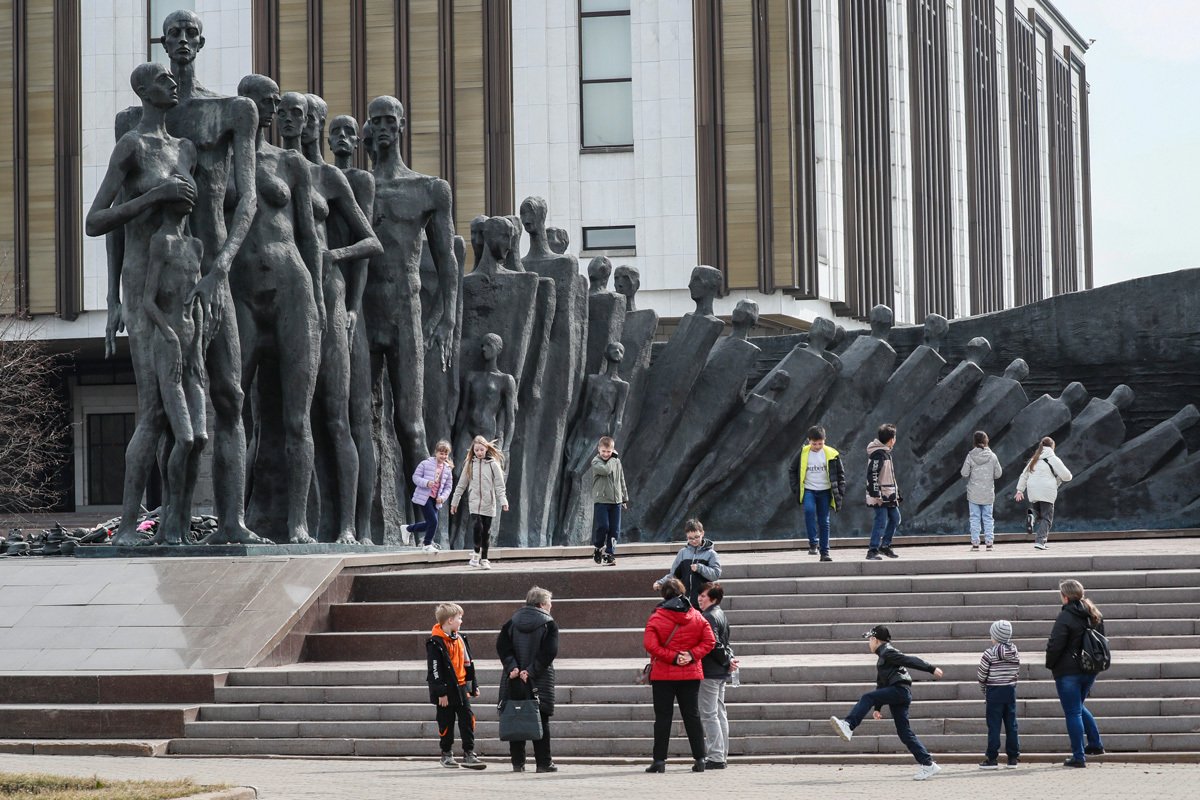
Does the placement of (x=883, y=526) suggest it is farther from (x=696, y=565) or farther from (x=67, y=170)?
(x=67, y=170)

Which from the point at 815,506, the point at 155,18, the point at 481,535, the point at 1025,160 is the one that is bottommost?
the point at 481,535

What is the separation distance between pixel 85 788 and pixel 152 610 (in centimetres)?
476

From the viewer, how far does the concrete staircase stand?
40.4ft

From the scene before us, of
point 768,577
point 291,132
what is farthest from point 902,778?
point 291,132

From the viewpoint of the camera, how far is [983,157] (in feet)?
178

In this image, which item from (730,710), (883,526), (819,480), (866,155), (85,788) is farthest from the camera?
(866,155)

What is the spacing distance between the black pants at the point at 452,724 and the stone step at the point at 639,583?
3.38 meters

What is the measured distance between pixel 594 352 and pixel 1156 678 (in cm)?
1120

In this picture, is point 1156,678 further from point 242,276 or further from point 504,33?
point 504,33

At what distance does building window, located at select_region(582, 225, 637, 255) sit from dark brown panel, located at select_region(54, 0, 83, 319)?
32.8 ft

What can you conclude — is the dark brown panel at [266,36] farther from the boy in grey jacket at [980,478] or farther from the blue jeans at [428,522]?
the boy in grey jacket at [980,478]

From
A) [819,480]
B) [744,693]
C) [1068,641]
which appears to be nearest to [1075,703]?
[1068,641]

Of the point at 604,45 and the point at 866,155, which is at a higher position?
the point at 604,45

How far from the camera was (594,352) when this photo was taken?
23047mm
